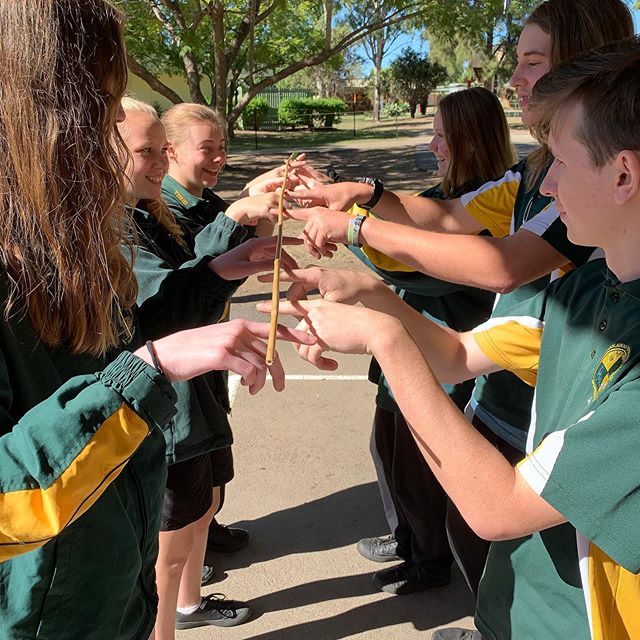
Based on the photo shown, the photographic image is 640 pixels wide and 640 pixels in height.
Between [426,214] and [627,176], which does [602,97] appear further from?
[426,214]

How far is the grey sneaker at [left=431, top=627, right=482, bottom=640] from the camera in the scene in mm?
2793

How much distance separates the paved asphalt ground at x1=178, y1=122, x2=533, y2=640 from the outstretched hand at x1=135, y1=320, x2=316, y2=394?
78.1 inches

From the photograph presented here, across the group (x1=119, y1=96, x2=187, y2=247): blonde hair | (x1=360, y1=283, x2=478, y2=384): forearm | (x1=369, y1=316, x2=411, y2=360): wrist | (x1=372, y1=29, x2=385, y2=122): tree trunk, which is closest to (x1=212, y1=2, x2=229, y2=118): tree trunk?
(x1=119, y1=96, x2=187, y2=247): blonde hair

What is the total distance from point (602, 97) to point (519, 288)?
32.7 inches

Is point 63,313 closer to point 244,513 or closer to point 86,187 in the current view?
point 86,187

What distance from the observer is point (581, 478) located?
1165mm

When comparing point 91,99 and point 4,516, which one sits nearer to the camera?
point 4,516

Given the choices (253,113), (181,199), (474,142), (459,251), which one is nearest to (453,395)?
(459,251)

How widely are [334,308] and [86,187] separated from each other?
602mm

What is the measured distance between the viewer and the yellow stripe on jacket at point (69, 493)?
1.11m

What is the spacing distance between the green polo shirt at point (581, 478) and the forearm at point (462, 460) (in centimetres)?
6

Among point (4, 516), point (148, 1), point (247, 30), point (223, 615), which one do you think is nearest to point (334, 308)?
point (4, 516)

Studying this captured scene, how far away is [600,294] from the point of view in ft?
4.79

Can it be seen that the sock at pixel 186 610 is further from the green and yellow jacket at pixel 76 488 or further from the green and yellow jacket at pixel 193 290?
the green and yellow jacket at pixel 76 488
